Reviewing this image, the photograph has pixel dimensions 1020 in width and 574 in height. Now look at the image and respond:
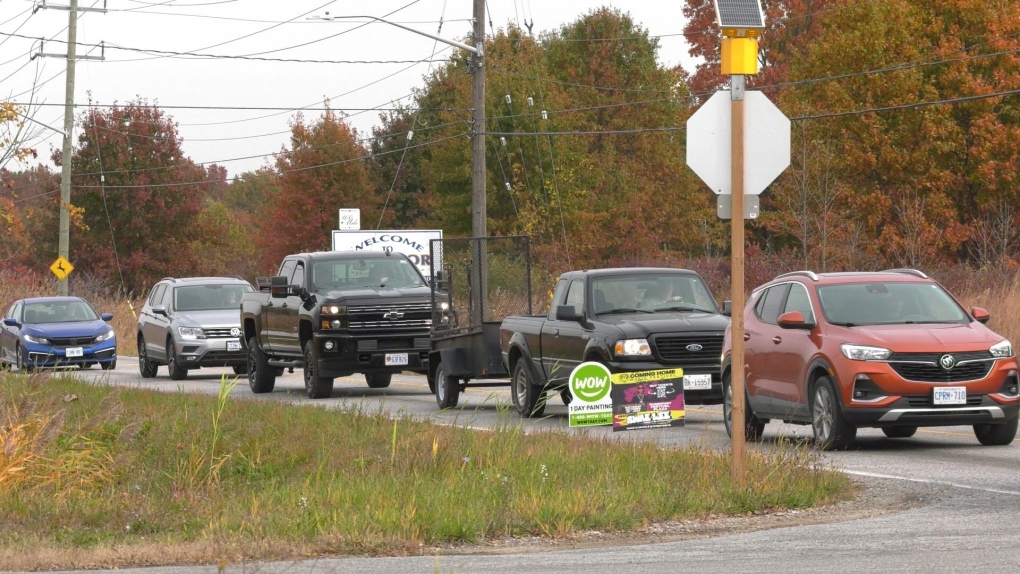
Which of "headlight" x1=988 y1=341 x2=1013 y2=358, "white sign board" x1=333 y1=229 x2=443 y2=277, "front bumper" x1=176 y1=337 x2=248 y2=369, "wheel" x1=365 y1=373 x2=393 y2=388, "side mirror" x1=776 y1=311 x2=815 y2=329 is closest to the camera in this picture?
"headlight" x1=988 y1=341 x2=1013 y2=358

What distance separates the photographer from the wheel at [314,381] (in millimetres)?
24703

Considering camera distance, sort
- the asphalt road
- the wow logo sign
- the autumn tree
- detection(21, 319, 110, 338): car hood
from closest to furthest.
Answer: the asphalt road
the wow logo sign
detection(21, 319, 110, 338): car hood
the autumn tree

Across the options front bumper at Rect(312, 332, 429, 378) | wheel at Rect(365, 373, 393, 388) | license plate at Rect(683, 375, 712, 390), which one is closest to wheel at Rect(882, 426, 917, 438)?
license plate at Rect(683, 375, 712, 390)

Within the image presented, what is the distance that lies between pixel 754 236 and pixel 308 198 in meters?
23.1

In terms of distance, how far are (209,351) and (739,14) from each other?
21067 millimetres

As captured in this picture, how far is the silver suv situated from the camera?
3078 centimetres

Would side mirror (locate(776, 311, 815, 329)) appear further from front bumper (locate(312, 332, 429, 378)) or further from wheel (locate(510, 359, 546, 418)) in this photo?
front bumper (locate(312, 332, 429, 378))

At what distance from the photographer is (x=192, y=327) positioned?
101 feet

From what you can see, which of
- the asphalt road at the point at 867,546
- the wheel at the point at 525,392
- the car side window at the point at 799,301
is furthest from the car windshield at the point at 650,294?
the asphalt road at the point at 867,546

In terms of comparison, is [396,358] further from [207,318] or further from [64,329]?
[64,329]

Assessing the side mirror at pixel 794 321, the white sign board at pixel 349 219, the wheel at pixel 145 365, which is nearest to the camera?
the side mirror at pixel 794 321

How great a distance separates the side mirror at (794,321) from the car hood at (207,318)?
1701 cm

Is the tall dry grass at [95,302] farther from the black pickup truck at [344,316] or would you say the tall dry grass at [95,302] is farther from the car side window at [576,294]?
the car side window at [576,294]

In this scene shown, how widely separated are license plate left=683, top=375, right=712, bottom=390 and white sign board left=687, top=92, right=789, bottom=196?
742cm
